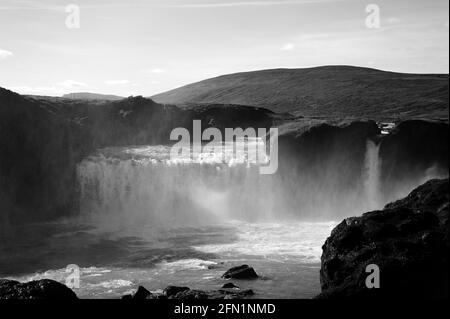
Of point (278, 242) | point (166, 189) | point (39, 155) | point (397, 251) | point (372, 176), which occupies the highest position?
point (39, 155)

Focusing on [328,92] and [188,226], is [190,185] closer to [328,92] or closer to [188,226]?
[188,226]

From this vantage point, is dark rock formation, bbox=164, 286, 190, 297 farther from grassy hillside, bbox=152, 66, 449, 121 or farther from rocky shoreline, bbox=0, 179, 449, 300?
grassy hillside, bbox=152, 66, 449, 121

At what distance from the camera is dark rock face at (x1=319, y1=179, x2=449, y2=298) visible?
15.6 meters

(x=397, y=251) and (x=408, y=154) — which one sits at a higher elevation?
(x=408, y=154)

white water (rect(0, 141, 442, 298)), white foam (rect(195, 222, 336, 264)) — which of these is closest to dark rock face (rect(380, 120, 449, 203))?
white water (rect(0, 141, 442, 298))

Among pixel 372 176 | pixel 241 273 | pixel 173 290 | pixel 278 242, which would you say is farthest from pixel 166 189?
pixel 173 290

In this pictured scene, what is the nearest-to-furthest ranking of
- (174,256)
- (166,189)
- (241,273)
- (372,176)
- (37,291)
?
(37,291)
(241,273)
(174,256)
(372,176)
(166,189)

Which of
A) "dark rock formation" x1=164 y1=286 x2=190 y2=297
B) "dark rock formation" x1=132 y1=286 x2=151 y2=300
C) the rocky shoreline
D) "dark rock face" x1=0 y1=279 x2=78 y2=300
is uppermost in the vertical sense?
the rocky shoreline

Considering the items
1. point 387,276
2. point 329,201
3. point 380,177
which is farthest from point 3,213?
point 387,276

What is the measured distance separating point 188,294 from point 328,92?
71.1 metres

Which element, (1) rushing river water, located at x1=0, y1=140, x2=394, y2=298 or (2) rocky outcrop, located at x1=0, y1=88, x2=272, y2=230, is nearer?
(1) rushing river water, located at x1=0, y1=140, x2=394, y2=298

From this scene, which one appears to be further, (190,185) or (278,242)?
(190,185)

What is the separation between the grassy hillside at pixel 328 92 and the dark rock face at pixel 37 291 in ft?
124

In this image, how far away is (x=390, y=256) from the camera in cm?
1702
